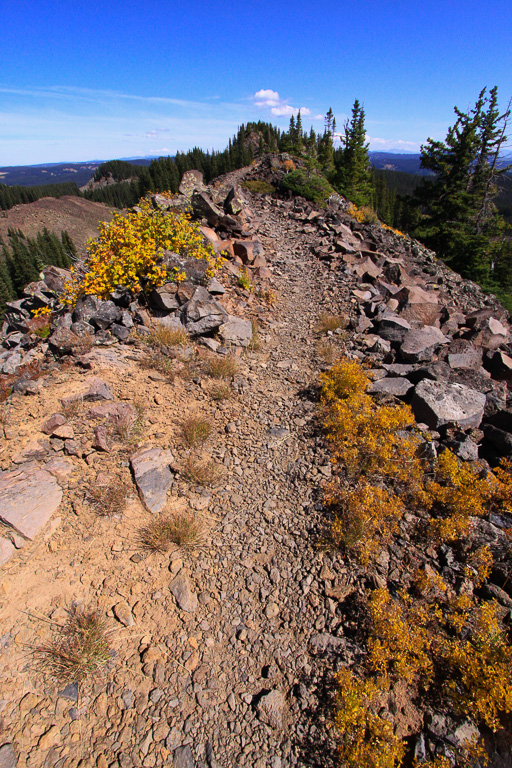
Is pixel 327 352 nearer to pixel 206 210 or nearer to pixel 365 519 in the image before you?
pixel 365 519

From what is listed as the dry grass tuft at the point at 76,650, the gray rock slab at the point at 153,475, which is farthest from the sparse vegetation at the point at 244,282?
the dry grass tuft at the point at 76,650

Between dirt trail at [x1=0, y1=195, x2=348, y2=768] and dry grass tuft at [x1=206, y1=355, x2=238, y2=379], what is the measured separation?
125 centimetres

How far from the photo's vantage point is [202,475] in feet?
16.9

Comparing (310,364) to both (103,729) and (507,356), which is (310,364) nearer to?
(507,356)

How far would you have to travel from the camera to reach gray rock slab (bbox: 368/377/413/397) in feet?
22.3

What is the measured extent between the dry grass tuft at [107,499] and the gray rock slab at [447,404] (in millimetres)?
4937

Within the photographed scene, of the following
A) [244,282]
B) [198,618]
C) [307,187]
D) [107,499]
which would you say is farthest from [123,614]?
[307,187]

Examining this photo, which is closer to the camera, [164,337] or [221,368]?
[221,368]

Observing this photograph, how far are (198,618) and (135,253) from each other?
7122 millimetres

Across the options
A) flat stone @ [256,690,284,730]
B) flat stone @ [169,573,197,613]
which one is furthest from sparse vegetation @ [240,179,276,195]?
flat stone @ [256,690,284,730]

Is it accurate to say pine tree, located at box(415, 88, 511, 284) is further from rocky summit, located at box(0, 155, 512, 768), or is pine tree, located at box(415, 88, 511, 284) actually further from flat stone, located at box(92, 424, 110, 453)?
flat stone, located at box(92, 424, 110, 453)

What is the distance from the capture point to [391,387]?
6.95 m

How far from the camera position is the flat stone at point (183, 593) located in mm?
3786

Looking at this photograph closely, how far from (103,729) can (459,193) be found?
32724 millimetres
